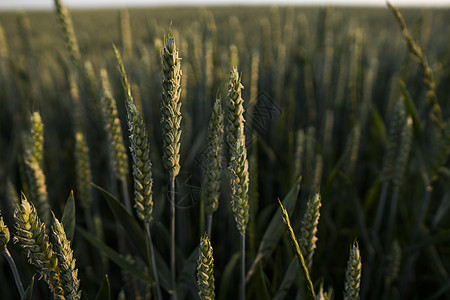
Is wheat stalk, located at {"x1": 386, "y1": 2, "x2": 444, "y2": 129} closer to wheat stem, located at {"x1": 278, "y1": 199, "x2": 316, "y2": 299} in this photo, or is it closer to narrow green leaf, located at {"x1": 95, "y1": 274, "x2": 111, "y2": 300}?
wheat stem, located at {"x1": 278, "y1": 199, "x2": 316, "y2": 299}

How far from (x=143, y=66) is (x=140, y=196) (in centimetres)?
89

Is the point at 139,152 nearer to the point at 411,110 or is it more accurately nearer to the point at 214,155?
the point at 214,155

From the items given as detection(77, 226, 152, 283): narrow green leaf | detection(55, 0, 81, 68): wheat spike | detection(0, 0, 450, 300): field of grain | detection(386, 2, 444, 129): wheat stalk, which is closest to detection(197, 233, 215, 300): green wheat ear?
detection(0, 0, 450, 300): field of grain

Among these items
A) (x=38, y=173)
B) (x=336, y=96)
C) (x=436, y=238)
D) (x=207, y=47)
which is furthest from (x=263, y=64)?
(x=38, y=173)

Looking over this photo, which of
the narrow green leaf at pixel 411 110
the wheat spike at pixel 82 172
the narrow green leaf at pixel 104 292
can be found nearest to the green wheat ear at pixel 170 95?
the narrow green leaf at pixel 104 292

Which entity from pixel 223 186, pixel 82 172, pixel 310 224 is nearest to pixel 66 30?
pixel 82 172

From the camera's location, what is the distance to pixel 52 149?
52.3 inches

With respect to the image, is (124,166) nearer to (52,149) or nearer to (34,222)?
(34,222)

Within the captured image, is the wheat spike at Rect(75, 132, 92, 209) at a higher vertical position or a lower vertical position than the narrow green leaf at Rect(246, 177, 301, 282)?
higher

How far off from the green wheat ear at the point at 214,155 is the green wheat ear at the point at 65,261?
24cm

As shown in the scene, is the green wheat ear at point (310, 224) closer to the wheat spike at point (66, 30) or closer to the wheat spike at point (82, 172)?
the wheat spike at point (82, 172)

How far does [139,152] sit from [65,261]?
0.18 m

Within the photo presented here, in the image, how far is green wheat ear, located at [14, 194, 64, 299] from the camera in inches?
17.4

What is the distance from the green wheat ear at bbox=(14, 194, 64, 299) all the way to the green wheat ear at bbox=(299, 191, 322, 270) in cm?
39
